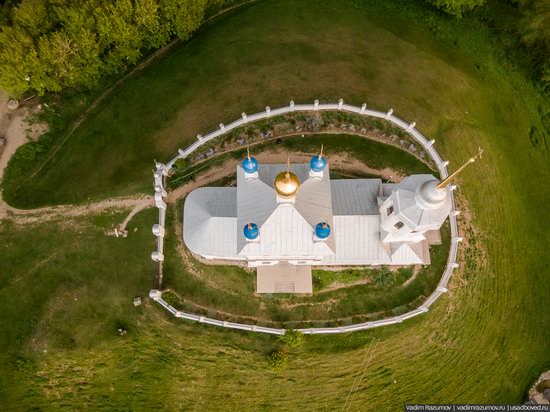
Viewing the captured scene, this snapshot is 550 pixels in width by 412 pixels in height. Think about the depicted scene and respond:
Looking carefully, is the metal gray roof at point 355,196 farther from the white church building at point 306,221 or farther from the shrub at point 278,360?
the shrub at point 278,360

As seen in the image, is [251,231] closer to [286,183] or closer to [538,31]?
[286,183]

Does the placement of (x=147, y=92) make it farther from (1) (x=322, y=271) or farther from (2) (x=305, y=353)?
(2) (x=305, y=353)

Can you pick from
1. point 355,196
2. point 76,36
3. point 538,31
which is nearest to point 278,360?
point 355,196

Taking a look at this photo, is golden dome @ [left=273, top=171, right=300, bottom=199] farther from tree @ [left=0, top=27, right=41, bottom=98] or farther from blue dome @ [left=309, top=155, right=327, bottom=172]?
tree @ [left=0, top=27, right=41, bottom=98]

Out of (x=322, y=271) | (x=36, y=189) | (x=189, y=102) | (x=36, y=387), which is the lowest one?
(x=36, y=387)

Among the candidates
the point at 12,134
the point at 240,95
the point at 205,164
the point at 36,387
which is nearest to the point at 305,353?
the point at 205,164

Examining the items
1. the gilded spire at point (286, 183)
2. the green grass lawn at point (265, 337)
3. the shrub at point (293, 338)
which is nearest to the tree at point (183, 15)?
the green grass lawn at point (265, 337)
